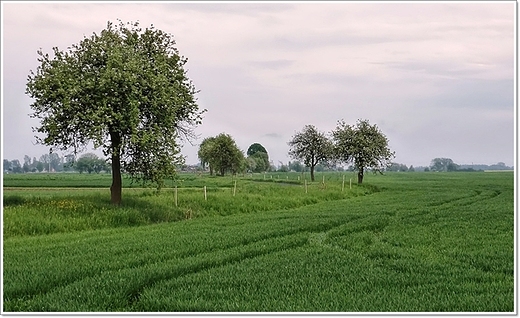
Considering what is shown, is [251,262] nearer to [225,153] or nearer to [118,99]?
[118,99]

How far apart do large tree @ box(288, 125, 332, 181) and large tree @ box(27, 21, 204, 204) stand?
6756cm

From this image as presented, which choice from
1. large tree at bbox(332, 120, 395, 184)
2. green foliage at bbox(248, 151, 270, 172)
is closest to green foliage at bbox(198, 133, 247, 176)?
large tree at bbox(332, 120, 395, 184)

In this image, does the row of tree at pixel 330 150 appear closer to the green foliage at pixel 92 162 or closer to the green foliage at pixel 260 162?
the green foliage at pixel 92 162

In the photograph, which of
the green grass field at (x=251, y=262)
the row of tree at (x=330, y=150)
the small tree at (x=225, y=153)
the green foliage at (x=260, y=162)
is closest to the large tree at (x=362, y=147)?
the row of tree at (x=330, y=150)

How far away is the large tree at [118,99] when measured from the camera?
32000 millimetres

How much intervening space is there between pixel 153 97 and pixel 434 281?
22686 mm

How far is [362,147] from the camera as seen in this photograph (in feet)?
293

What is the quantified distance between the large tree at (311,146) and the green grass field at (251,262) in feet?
226

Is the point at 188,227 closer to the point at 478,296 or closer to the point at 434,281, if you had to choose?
the point at 434,281

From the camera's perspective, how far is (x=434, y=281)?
1520cm

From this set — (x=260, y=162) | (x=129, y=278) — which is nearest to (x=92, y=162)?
(x=129, y=278)

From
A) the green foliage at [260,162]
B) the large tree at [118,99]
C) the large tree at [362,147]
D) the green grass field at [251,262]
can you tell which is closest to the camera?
the green grass field at [251,262]

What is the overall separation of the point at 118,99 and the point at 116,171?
5.47 metres

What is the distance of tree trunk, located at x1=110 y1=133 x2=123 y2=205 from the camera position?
3462cm
